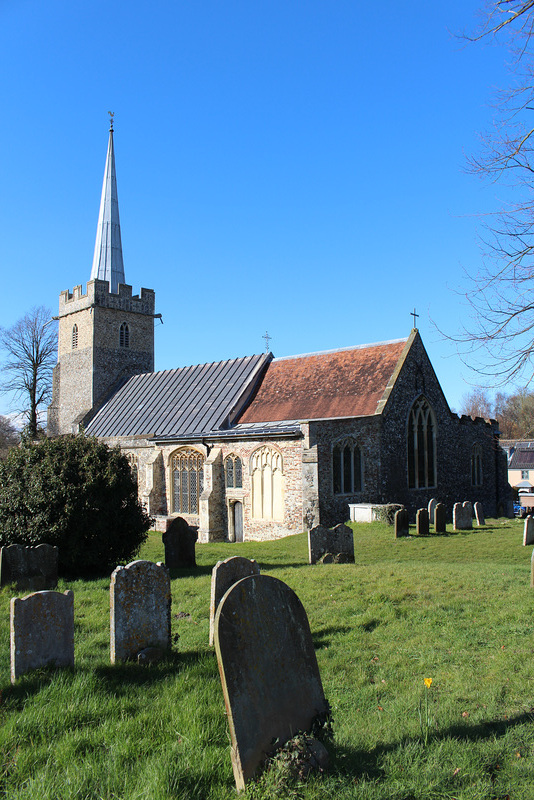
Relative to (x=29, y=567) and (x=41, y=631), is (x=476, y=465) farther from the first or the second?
(x=41, y=631)

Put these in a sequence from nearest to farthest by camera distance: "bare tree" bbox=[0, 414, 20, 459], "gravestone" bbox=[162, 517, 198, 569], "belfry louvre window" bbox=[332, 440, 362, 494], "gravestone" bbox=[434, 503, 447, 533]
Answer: "gravestone" bbox=[162, 517, 198, 569] → "gravestone" bbox=[434, 503, 447, 533] → "belfry louvre window" bbox=[332, 440, 362, 494] → "bare tree" bbox=[0, 414, 20, 459]

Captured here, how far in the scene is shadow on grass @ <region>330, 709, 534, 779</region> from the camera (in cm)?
354

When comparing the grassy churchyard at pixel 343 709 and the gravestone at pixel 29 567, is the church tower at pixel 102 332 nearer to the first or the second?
the gravestone at pixel 29 567

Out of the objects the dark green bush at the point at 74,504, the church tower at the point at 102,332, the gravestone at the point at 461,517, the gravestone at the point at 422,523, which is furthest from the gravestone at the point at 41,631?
the church tower at the point at 102,332

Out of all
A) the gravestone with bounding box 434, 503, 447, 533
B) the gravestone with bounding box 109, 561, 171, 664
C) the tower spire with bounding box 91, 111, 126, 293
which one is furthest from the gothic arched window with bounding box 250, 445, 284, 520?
the tower spire with bounding box 91, 111, 126, 293

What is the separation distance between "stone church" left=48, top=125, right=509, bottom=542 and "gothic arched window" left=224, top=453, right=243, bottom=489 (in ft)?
0.12

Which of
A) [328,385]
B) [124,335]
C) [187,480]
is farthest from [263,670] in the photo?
[124,335]

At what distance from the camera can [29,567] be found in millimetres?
9266

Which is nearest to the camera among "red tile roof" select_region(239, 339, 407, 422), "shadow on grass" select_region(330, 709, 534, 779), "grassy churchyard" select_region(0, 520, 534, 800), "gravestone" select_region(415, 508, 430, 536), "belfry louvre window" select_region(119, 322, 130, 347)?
"grassy churchyard" select_region(0, 520, 534, 800)

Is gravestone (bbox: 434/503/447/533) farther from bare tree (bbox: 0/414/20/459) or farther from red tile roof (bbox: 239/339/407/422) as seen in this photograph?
bare tree (bbox: 0/414/20/459)

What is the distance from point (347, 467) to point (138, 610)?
1438 cm

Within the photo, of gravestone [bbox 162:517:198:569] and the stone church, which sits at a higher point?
the stone church

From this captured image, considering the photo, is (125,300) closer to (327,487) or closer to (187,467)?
Answer: (187,467)

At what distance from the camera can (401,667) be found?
213 inches
